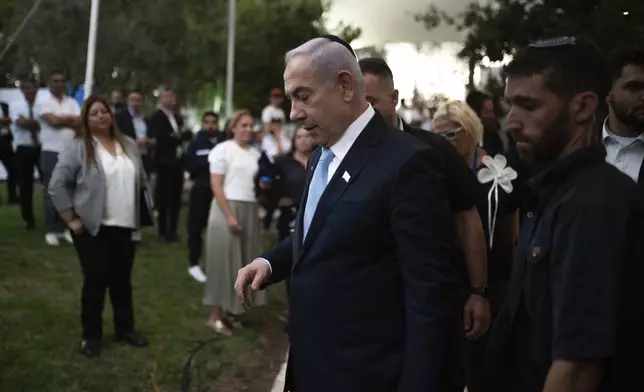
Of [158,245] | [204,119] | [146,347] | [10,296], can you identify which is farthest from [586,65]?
[158,245]

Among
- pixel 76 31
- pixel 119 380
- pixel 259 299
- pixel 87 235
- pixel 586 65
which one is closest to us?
pixel 586 65

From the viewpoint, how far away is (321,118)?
2494 millimetres

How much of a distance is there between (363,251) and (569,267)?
769 millimetres

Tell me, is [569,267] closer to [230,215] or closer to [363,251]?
[363,251]

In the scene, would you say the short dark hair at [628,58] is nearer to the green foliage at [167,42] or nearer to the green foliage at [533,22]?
the green foliage at [533,22]

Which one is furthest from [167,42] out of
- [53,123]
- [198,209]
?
[198,209]

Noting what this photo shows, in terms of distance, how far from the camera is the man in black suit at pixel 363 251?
2.30m

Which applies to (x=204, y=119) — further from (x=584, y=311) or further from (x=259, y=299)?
(x=584, y=311)

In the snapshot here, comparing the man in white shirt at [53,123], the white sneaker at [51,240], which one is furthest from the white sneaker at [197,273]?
the white sneaker at [51,240]

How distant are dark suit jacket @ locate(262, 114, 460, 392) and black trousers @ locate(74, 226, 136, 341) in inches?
144

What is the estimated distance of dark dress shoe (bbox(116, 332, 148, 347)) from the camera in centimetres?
624

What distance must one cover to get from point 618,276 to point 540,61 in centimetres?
60

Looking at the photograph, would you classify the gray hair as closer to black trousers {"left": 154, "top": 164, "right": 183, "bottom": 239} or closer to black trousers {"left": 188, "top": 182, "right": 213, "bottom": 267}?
black trousers {"left": 188, "top": 182, "right": 213, "bottom": 267}

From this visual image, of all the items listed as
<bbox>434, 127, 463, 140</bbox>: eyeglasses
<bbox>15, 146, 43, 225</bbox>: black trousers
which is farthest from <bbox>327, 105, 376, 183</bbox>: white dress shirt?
<bbox>15, 146, 43, 225</bbox>: black trousers
